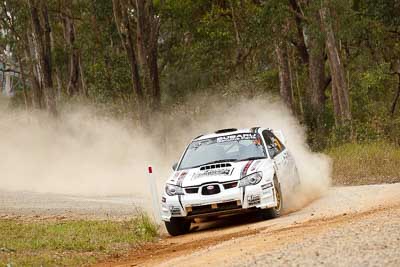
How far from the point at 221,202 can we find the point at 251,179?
66cm

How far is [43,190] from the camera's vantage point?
29344 mm

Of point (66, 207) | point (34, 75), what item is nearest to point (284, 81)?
point (66, 207)

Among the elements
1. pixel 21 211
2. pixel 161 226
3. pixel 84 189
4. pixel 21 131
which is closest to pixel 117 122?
pixel 21 131

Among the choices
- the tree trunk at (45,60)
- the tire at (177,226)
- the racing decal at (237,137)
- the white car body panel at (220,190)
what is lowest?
the tire at (177,226)

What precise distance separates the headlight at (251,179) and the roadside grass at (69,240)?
1.75m

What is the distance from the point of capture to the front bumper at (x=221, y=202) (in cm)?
1417

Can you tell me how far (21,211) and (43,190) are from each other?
365 inches

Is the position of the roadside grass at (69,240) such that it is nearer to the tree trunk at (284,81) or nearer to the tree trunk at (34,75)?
the tree trunk at (284,81)

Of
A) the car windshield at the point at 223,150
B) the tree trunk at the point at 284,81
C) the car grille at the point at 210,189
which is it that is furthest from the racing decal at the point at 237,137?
the tree trunk at the point at 284,81

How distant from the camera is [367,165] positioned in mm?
23656

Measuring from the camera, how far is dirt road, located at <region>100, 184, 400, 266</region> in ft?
28.9

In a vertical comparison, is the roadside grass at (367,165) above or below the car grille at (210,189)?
above

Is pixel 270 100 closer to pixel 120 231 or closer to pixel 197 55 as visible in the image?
pixel 197 55

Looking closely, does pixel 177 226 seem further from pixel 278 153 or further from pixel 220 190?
pixel 278 153
